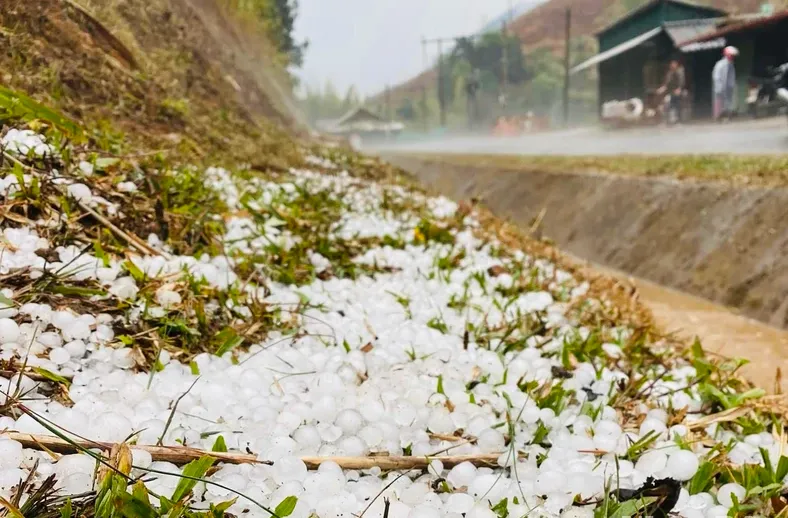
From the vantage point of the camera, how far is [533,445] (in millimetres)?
1140

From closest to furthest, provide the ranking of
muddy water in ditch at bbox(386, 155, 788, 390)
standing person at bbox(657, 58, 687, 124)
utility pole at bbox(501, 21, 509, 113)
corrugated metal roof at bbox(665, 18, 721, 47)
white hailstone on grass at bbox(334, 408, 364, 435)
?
white hailstone on grass at bbox(334, 408, 364, 435) < muddy water in ditch at bbox(386, 155, 788, 390) < standing person at bbox(657, 58, 687, 124) < corrugated metal roof at bbox(665, 18, 721, 47) < utility pole at bbox(501, 21, 509, 113)

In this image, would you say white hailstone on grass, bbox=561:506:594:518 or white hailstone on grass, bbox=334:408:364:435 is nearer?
white hailstone on grass, bbox=561:506:594:518

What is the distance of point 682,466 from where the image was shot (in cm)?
105

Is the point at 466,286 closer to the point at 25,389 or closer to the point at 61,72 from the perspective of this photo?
the point at 25,389

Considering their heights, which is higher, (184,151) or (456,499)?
(184,151)

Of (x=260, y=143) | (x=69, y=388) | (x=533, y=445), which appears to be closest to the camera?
(x=69, y=388)

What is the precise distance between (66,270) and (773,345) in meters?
3.43

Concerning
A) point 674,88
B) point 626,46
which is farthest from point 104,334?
point 626,46

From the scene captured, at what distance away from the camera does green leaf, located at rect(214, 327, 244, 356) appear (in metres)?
1.30

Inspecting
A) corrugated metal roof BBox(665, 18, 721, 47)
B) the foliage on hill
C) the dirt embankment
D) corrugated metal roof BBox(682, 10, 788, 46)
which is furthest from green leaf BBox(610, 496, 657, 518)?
corrugated metal roof BBox(665, 18, 721, 47)

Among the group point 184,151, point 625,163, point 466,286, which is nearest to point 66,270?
point 466,286

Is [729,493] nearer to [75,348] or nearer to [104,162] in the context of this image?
[75,348]

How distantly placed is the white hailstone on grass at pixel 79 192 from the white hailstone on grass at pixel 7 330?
68 centimetres

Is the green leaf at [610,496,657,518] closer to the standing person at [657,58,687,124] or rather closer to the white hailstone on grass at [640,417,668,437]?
the white hailstone on grass at [640,417,668,437]
